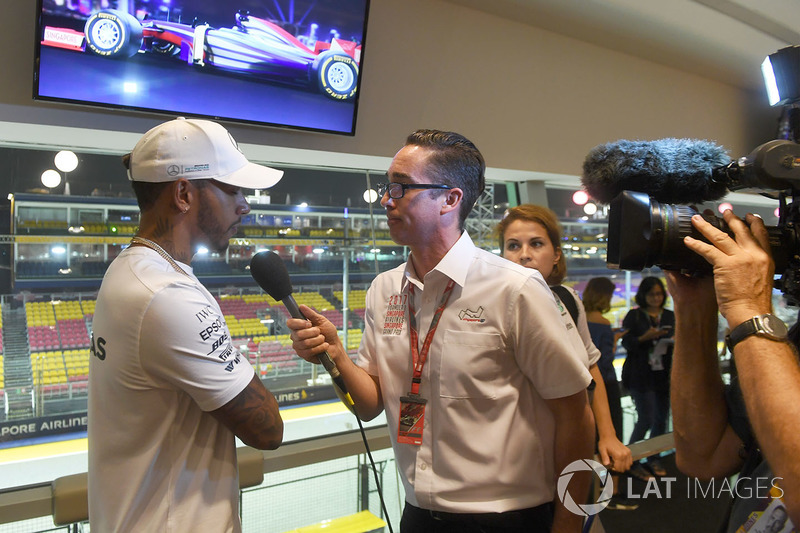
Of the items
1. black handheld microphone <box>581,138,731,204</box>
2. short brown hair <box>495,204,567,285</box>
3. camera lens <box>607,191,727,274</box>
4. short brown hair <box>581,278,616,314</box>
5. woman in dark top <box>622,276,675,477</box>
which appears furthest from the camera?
woman in dark top <box>622,276,675,477</box>

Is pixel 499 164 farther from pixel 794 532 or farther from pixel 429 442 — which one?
pixel 794 532

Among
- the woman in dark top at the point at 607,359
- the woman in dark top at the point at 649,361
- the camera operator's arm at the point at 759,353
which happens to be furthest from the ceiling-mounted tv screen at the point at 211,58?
the woman in dark top at the point at 649,361

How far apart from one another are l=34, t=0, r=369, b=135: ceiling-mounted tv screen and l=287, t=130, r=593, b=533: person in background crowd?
4.91ft

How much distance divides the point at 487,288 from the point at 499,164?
96.5 inches

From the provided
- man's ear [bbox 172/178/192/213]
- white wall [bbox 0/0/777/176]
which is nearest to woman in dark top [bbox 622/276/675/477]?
white wall [bbox 0/0/777/176]

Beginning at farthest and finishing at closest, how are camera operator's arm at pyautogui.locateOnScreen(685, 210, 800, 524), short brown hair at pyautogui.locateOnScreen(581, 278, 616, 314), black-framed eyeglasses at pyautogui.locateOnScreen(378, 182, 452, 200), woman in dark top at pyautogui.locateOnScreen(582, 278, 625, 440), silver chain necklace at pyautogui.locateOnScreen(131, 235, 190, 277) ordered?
short brown hair at pyautogui.locateOnScreen(581, 278, 616, 314), woman in dark top at pyautogui.locateOnScreen(582, 278, 625, 440), black-framed eyeglasses at pyautogui.locateOnScreen(378, 182, 452, 200), silver chain necklace at pyautogui.locateOnScreen(131, 235, 190, 277), camera operator's arm at pyautogui.locateOnScreen(685, 210, 800, 524)

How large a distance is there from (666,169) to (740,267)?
0.94 feet

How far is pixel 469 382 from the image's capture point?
1391 millimetres

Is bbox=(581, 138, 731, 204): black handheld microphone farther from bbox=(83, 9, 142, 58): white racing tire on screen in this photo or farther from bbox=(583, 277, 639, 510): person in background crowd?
bbox=(83, 9, 142, 58): white racing tire on screen

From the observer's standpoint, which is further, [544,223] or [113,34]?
[544,223]

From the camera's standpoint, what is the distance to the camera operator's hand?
920mm

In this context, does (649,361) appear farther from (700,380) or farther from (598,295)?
(700,380)

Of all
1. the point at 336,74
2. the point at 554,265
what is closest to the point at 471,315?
the point at 554,265

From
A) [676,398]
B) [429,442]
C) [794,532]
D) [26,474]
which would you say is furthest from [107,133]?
[794,532]
